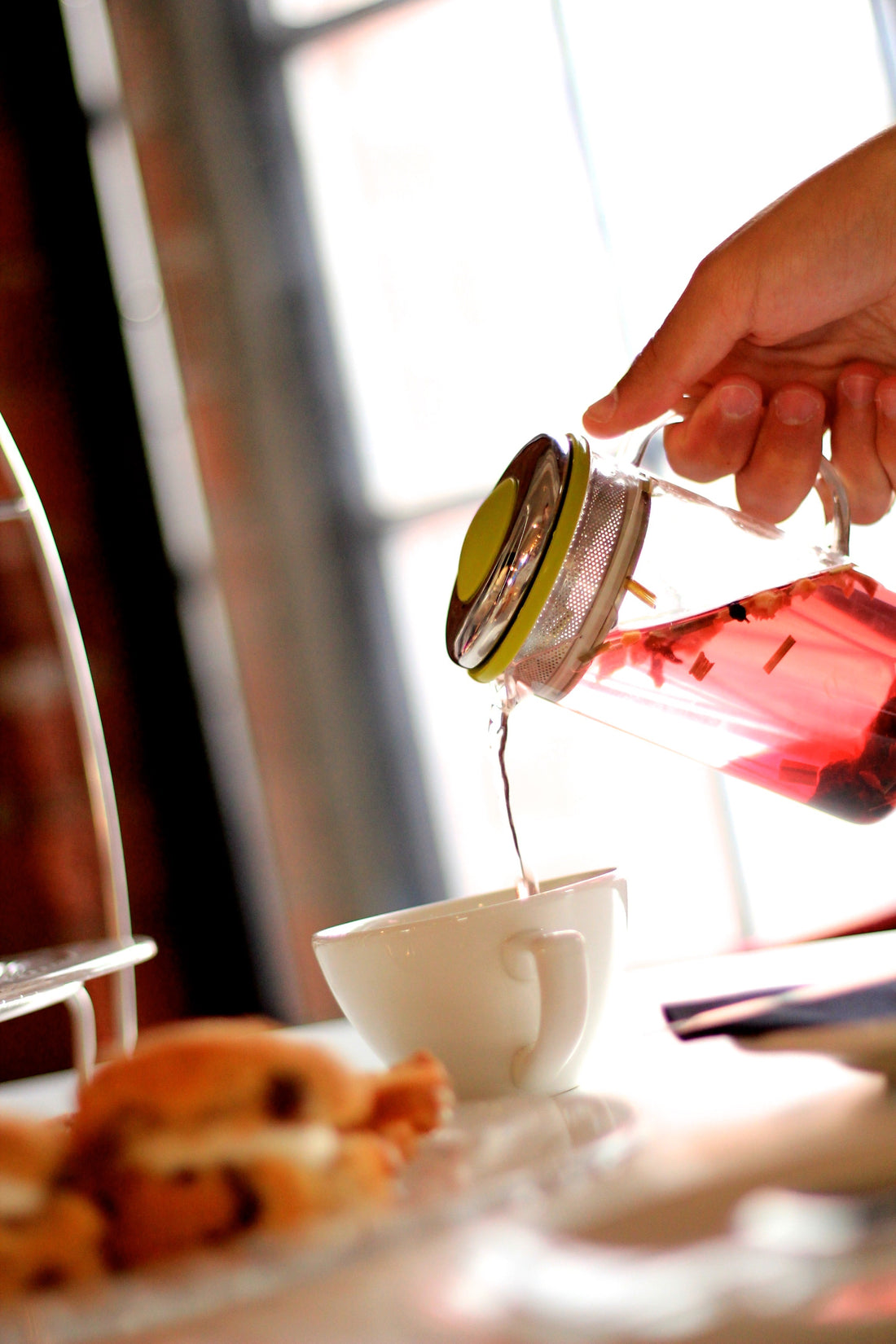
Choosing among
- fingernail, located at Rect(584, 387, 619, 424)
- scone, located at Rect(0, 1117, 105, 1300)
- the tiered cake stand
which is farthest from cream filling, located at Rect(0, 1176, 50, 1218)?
fingernail, located at Rect(584, 387, 619, 424)

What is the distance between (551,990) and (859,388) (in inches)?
19.2

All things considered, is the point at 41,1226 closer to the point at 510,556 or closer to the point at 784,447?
the point at 510,556

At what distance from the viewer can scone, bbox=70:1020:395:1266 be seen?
232 millimetres

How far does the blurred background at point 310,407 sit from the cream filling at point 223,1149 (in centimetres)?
127

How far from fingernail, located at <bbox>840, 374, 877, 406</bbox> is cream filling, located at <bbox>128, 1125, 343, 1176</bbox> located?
0.61 meters

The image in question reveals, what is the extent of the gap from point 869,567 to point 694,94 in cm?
111

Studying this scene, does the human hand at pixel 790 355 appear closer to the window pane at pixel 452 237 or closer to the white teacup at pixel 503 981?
the white teacup at pixel 503 981

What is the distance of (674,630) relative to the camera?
463 mm

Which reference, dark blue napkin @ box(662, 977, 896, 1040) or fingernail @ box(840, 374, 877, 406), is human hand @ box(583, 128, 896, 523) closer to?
fingernail @ box(840, 374, 877, 406)

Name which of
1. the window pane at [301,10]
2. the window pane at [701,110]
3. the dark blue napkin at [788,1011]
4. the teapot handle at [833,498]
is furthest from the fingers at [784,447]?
the window pane at [301,10]

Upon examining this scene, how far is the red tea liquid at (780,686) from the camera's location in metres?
0.46

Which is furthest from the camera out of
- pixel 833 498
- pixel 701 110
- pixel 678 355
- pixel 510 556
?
pixel 701 110

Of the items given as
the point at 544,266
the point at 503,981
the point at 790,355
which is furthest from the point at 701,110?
the point at 503,981

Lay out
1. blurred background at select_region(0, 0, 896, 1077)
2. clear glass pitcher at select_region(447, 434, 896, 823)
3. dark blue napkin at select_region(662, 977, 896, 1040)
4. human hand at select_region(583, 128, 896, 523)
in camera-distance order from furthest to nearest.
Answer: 1. blurred background at select_region(0, 0, 896, 1077)
2. human hand at select_region(583, 128, 896, 523)
3. clear glass pitcher at select_region(447, 434, 896, 823)
4. dark blue napkin at select_region(662, 977, 896, 1040)
